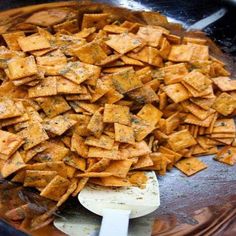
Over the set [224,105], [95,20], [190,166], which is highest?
[95,20]

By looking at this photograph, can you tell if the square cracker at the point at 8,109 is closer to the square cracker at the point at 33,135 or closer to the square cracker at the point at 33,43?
the square cracker at the point at 33,135

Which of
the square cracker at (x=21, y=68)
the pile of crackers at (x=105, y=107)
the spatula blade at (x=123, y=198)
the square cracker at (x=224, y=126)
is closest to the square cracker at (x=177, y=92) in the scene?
the pile of crackers at (x=105, y=107)

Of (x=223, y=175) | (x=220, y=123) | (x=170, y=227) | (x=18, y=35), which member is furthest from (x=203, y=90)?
(x=18, y=35)

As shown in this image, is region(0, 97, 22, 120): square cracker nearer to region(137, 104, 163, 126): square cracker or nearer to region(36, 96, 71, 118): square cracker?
region(36, 96, 71, 118): square cracker

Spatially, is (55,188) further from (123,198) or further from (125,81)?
(125,81)

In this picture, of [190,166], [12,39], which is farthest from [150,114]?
[12,39]

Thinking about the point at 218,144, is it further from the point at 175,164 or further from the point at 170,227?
the point at 170,227

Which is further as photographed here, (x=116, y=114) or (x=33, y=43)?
(x=33, y=43)
